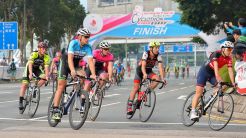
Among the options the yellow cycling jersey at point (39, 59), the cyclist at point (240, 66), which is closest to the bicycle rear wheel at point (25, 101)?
the yellow cycling jersey at point (39, 59)

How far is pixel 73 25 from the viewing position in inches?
2522

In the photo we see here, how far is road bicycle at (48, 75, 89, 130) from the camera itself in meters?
10.4

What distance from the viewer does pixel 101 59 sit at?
14.5 meters

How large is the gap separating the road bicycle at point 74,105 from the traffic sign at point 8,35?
31.8 m

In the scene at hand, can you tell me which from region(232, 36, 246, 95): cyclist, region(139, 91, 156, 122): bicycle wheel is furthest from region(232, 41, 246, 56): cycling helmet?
region(139, 91, 156, 122): bicycle wheel

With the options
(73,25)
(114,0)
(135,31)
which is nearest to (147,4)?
(114,0)

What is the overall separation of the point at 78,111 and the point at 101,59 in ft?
13.5

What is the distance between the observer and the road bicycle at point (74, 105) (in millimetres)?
10352

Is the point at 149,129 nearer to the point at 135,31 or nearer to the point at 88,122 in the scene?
the point at 88,122

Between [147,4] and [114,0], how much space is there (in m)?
13.0

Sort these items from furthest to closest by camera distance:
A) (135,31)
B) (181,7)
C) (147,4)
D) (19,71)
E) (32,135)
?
(147,4), (135,31), (19,71), (181,7), (32,135)

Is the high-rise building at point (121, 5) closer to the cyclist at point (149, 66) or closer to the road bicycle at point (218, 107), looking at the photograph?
the cyclist at point (149, 66)

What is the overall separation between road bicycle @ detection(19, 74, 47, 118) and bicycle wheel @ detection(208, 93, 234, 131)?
485 centimetres

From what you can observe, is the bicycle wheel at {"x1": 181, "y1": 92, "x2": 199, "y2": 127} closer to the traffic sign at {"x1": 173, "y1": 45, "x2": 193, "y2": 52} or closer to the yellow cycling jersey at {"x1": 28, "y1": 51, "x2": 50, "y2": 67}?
the yellow cycling jersey at {"x1": 28, "y1": 51, "x2": 50, "y2": 67}
